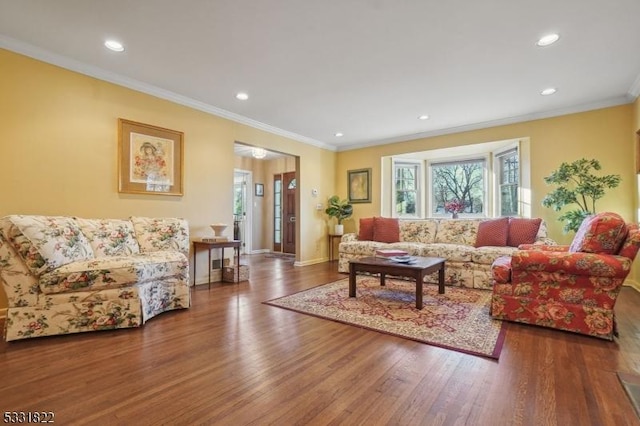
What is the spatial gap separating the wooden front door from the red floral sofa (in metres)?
5.60

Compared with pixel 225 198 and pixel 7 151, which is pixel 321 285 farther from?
pixel 7 151

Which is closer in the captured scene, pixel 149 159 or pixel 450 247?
pixel 149 159

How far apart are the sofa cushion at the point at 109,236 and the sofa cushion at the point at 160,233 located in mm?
79

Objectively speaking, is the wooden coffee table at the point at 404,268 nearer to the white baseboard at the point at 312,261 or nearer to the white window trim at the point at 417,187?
the white baseboard at the point at 312,261

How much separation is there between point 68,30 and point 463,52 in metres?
3.43

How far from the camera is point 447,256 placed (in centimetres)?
425

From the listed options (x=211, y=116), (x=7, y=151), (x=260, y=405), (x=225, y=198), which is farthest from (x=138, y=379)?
(x=211, y=116)

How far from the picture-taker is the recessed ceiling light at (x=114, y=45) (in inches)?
109

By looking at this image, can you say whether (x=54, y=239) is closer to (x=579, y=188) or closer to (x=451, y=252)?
(x=451, y=252)

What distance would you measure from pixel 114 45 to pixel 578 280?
4365 millimetres

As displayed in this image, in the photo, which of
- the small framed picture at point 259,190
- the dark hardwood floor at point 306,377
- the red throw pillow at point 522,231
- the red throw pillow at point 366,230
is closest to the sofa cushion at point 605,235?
the dark hardwood floor at point 306,377

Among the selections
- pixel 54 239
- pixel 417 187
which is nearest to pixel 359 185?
pixel 417 187

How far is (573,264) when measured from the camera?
2393mm

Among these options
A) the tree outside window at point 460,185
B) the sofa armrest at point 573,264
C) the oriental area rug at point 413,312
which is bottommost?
the oriental area rug at point 413,312
